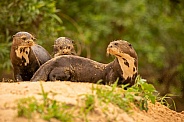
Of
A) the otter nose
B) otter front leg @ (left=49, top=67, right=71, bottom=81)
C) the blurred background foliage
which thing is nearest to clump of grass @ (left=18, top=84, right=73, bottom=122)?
otter front leg @ (left=49, top=67, right=71, bottom=81)

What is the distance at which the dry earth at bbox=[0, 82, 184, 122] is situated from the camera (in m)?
6.75

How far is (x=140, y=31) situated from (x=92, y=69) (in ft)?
31.4

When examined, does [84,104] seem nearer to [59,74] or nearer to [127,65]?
[59,74]

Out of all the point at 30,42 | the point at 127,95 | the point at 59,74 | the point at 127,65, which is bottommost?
the point at 127,95

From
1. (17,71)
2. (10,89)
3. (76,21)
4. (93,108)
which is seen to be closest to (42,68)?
(17,71)

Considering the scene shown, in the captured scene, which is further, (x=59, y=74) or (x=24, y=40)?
(x=24, y=40)

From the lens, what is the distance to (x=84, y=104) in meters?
6.98

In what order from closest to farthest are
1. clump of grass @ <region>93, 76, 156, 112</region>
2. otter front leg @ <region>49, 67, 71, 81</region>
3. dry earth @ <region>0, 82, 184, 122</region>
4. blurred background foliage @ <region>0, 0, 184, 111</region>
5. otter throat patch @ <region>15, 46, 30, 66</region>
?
dry earth @ <region>0, 82, 184, 122</region> < clump of grass @ <region>93, 76, 156, 112</region> < otter front leg @ <region>49, 67, 71, 81</region> < otter throat patch @ <region>15, 46, 30, 66</region> < blurred background foliage @ <region>0, 0, 184, 111</region>

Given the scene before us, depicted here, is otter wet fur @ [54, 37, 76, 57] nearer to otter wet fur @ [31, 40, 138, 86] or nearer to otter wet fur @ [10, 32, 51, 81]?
otter wet fur @ [10, 32, 51, 81]

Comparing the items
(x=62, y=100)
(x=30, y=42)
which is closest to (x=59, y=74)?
(x=30, y=42)


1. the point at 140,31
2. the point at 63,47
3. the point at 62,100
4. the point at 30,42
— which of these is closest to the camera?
the point at 62,100

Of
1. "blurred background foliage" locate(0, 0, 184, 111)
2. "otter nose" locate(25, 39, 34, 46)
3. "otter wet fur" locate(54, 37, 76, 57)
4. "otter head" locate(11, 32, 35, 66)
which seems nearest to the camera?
"otter nose" locate(25, 39, 34, 46)

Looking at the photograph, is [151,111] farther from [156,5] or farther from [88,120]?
[156,5]

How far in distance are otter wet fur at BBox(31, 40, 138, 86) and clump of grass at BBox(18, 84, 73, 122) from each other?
5.65ft
